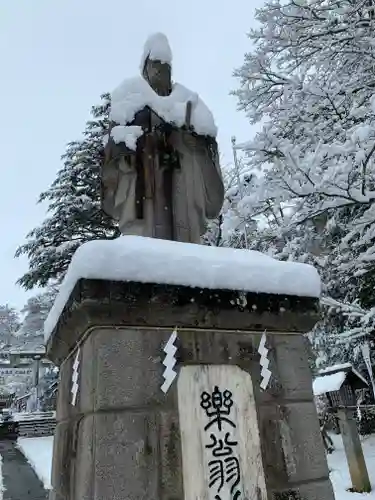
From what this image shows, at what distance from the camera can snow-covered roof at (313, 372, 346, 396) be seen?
923cm

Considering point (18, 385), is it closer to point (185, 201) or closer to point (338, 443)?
point (338, 443)

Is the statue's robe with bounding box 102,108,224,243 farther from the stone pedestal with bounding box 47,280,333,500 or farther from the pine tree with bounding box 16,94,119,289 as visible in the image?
the pine tree with bounding box 16,94,119,289

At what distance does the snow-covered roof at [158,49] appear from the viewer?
3.30 meters

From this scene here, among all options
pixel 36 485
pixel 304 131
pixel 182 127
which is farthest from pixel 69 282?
pixel 36 485

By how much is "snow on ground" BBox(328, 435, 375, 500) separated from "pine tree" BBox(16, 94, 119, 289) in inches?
343

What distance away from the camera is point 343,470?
34.6 ft

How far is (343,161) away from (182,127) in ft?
12.6

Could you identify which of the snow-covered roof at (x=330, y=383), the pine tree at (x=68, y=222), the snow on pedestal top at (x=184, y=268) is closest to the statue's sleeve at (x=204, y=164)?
the snow on pedestal top at (x=184, y=268)

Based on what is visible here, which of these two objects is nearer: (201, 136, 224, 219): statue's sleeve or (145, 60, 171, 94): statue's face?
(201, 136, 224, 219): statue's sleeve

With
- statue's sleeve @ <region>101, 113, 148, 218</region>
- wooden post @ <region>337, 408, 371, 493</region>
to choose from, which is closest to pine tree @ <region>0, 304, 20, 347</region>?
wooden post @ <region>337, 408, 371, 493</region>

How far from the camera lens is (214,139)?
10.1ft

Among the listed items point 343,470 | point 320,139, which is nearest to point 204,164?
point 320,139

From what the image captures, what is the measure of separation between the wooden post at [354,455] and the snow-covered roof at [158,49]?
8.53 metres

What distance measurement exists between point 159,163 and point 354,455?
8341 millimetres
